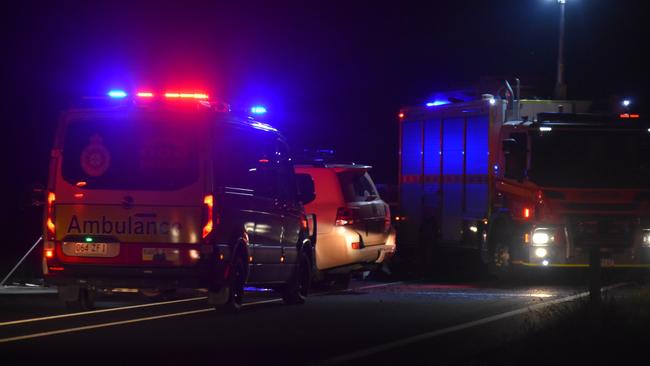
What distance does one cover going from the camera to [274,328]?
1402 centimetres

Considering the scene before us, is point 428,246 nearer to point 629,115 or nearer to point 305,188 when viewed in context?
point 629,115

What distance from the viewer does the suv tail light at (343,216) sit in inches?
747

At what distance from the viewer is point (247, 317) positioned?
1520 cm

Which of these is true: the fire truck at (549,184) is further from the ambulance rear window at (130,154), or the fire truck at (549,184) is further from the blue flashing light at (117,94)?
the blue flashing light at (117,94)

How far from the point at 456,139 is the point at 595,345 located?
1391 centimetres

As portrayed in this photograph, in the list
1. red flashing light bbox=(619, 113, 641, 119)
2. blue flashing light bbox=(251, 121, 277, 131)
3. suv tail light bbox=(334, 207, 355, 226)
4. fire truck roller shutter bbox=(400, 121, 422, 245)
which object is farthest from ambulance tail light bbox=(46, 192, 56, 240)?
fire truck roller shutter bbox=(400, 121, 422, 245)

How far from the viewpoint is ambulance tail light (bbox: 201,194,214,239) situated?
14.5 m

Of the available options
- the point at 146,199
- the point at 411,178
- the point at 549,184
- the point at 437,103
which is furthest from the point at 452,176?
the point at 146,199

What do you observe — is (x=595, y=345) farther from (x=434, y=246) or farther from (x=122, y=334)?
(x=434, y=246)

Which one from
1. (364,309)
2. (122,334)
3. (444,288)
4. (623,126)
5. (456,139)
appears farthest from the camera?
(456,139)

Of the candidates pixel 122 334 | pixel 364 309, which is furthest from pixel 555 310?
pixel 122 334

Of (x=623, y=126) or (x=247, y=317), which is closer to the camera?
(x=247, y=317)

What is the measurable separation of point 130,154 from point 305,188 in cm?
357

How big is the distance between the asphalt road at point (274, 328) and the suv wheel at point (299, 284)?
229 mm
